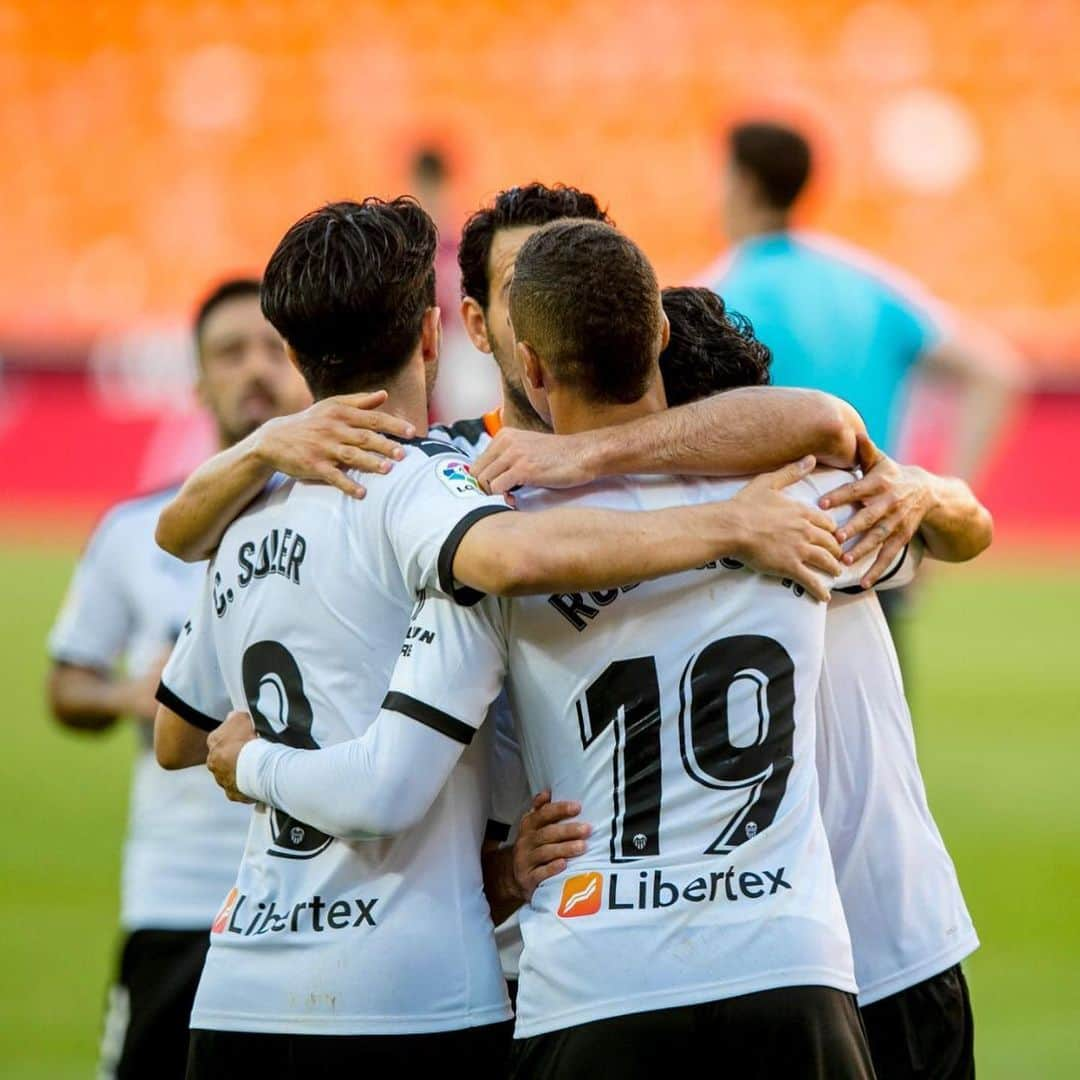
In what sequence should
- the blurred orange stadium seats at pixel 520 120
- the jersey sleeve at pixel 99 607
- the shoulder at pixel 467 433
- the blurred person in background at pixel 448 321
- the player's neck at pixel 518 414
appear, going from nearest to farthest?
the player's neck at pixel 518 414 < the shoulder at pixel 467 433 < the jersey sleeve at pixel 99 607 < the blurred person in background at pixel 448 321 < the blurred orange stadium seats at pixel 520 120

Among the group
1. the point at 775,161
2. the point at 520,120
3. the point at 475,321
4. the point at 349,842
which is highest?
the point at 520,120

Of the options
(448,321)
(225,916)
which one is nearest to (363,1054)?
(225,916)

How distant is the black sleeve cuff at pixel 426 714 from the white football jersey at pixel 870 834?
63 cm

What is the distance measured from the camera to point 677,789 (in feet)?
7.83

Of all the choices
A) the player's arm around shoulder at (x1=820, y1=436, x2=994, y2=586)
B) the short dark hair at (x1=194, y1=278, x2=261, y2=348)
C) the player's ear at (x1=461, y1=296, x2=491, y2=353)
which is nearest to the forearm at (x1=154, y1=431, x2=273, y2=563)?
the player's ear at (x1=461, y1=296, x2=491, y2=353)

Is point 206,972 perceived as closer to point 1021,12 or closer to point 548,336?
point 548,336

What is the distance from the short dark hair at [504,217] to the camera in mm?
3332

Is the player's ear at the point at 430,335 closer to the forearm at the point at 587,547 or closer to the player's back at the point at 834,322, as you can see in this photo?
the forearm at the point at 587,547

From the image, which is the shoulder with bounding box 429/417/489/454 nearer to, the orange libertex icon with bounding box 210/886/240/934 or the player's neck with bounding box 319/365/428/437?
the player's neck with bounding box 319/365/428/437

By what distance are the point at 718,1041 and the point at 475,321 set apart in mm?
1516

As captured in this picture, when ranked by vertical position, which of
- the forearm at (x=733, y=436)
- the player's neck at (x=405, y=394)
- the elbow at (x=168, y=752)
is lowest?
the elbow at (x=168, y=752)

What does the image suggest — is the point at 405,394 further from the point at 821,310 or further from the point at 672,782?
the point at 821,310

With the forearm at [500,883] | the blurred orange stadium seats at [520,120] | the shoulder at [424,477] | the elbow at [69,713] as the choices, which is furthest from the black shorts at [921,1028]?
the blurred orange stadium seats at [520,120]

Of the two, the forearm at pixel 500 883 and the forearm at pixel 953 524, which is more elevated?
the forearm at pixel 953 524
